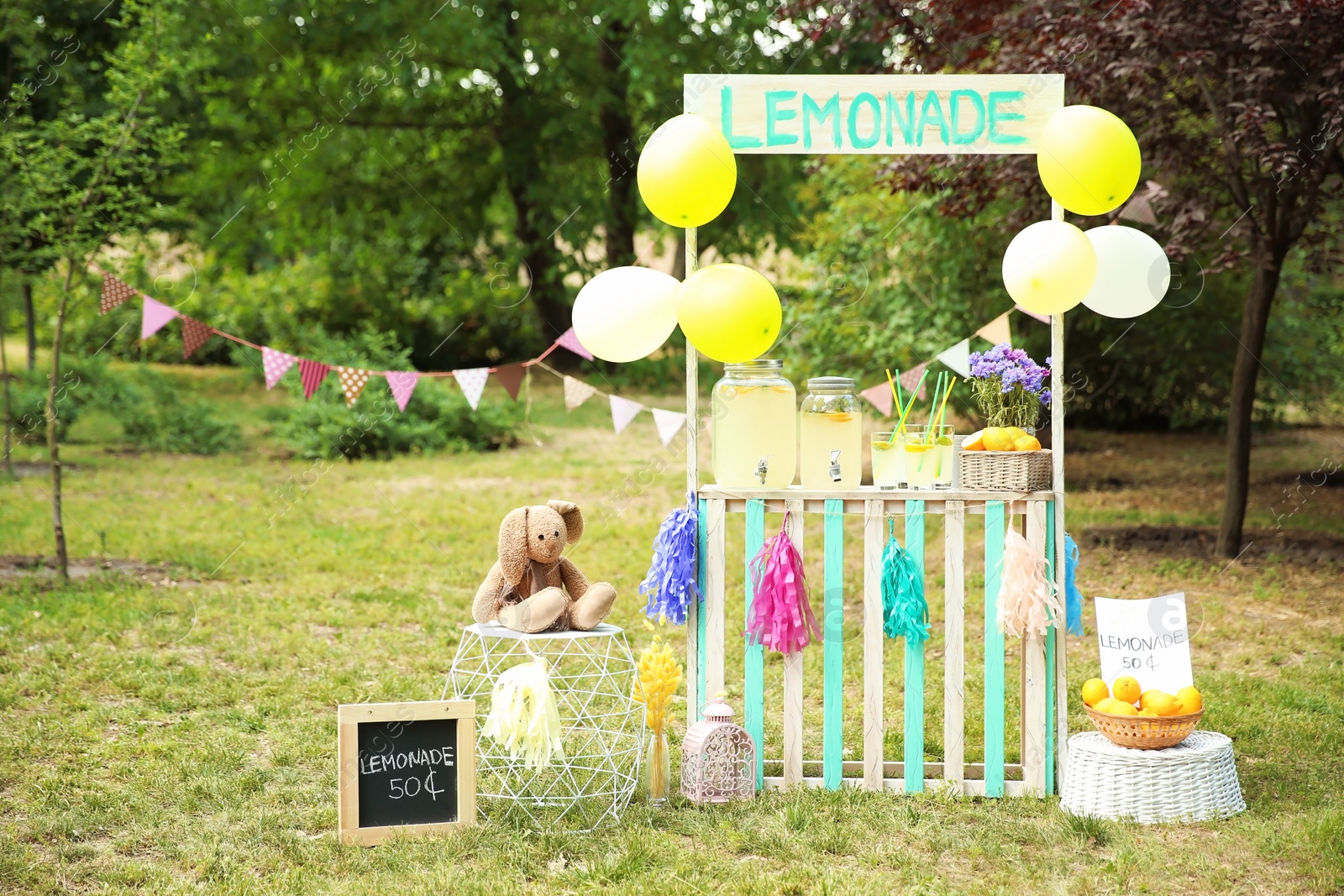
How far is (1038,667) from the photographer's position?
146 inches

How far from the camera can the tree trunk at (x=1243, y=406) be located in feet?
23.1

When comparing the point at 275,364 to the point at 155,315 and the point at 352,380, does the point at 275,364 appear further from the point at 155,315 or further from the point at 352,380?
the point at 155,315

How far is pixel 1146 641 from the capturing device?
377 cm

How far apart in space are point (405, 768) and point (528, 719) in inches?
14.5

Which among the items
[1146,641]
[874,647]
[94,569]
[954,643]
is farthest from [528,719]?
[94,569]

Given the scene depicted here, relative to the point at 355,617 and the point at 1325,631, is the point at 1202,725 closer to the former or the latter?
the point at 1325,631

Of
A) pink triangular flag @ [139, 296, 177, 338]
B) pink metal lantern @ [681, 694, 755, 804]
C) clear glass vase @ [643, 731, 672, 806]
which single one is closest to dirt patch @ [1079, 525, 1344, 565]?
pink metal lantern @ [681, 694, 755, 804]

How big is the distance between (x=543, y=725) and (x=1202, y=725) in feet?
8.17

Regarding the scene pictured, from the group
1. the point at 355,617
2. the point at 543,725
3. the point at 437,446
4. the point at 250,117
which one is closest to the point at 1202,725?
the point at 543,725

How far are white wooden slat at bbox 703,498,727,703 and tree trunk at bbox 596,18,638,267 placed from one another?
1172 centimetres

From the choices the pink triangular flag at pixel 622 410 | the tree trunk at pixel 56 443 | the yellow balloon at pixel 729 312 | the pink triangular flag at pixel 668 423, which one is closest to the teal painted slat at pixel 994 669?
the yellow balloon at pixel 729 312

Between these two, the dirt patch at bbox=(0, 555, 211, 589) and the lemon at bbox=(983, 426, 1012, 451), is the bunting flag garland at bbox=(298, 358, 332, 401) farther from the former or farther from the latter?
the lemon at bbox=(983, 426, 1012, 451)

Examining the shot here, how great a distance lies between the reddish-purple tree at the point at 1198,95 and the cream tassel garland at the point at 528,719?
4324 mm

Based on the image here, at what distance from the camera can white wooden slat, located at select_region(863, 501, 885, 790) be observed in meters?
3.71
